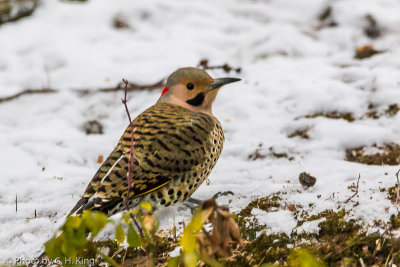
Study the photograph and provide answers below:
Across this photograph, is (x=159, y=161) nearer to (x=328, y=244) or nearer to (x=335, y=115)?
(x=328, y=244)

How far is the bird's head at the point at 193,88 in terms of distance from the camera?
3.78m

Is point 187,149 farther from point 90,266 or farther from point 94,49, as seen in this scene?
point 94,49

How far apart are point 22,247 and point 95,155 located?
67.8 inches

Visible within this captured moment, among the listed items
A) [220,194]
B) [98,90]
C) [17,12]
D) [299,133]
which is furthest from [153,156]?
[17,12]

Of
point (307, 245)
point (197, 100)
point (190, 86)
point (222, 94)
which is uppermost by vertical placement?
point (190, 86)

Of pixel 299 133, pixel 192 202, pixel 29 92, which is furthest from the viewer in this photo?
pixel 29 92

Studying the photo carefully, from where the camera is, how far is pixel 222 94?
6133 millimetres

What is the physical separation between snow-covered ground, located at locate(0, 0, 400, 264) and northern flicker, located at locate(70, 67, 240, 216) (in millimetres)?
380

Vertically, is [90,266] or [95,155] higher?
[90,266]

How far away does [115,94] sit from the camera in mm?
6281

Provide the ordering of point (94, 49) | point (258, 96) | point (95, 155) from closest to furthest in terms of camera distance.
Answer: point (95, 155) < point (258, 96) < point (94, 49)

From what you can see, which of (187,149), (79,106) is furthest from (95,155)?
(187,149)

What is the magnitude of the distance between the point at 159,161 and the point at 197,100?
2.97ft

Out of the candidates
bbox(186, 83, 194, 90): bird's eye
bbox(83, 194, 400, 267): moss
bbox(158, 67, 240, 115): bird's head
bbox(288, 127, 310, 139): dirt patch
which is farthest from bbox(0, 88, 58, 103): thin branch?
bbox(83, 194, 400, 267): moss
